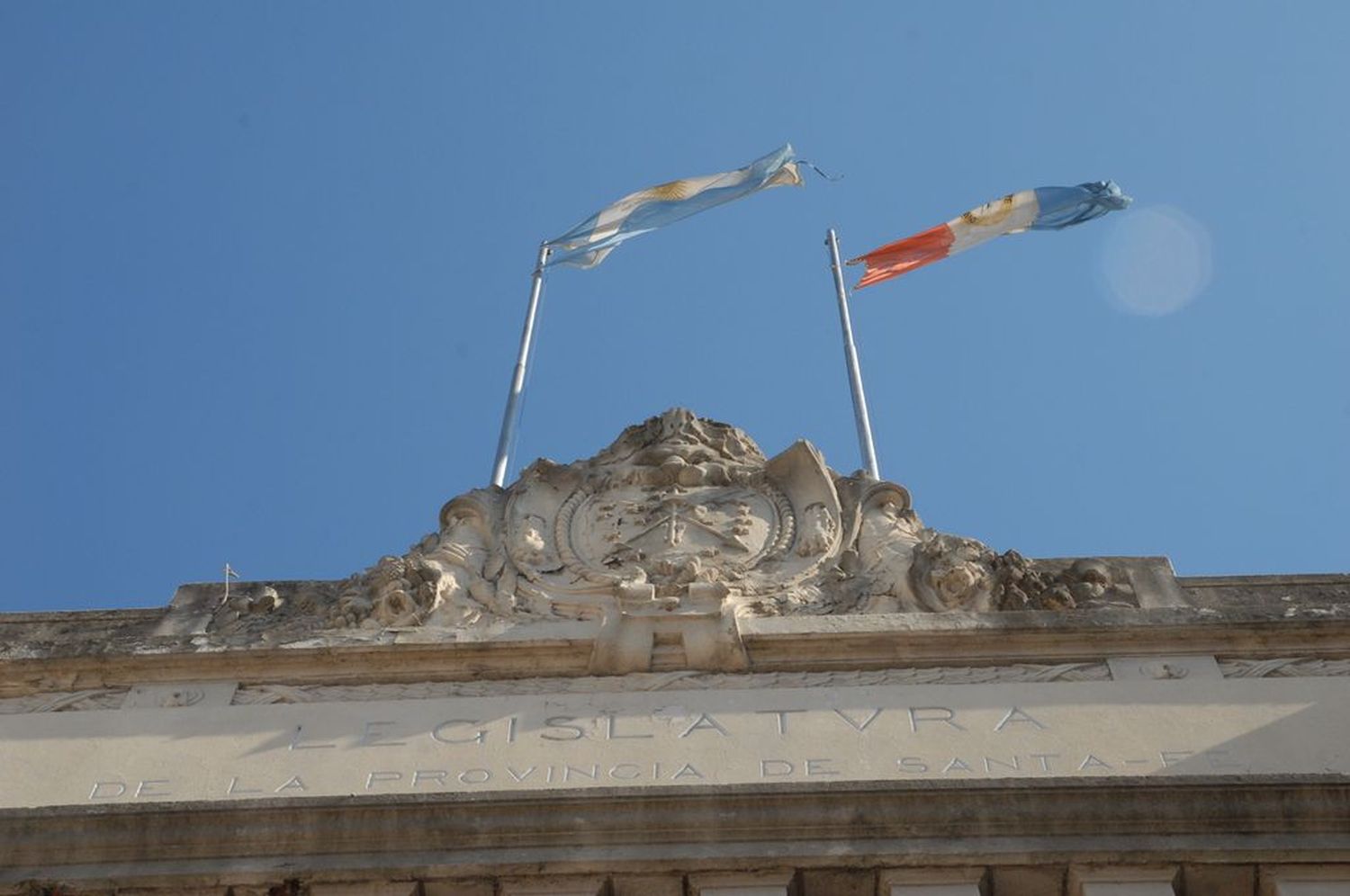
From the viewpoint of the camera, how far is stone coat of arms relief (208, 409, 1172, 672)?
43.8 ft

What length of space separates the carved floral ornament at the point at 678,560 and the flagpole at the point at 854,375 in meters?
0.77

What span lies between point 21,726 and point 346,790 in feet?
8.35

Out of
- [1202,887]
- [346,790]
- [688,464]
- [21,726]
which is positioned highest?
[688,464]

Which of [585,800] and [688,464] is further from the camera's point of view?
[688,464]

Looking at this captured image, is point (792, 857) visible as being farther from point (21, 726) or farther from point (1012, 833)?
Result: point (21, 726)

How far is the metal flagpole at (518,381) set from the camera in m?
16.7

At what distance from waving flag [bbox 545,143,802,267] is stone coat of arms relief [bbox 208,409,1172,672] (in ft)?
23.6

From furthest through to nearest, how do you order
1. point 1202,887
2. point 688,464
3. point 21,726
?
point 688,464 < point 21,726 < point 1202,887

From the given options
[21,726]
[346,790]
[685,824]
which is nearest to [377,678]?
[346,790]

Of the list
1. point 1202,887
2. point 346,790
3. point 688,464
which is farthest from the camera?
point 688,464

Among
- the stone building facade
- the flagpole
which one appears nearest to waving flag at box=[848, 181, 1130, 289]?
the flagpole

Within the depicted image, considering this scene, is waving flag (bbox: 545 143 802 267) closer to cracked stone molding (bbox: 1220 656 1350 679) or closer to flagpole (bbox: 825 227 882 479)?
flagpole (bbox: 825 227 882 479)

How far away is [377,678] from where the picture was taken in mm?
13102

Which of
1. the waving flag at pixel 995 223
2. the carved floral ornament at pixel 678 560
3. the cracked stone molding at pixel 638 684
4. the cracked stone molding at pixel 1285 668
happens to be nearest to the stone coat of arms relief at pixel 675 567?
the carved floral ornament at pixel 678 560
